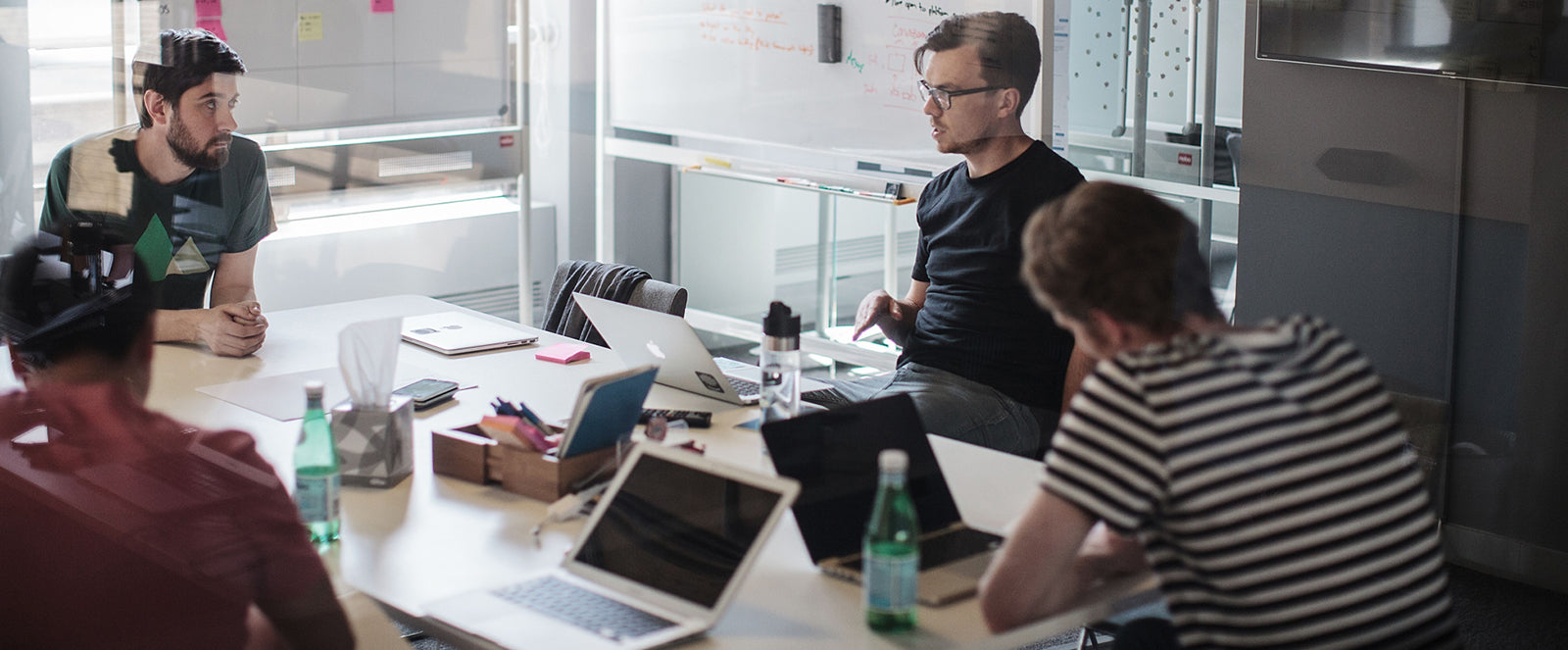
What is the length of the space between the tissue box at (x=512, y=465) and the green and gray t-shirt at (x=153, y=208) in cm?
106

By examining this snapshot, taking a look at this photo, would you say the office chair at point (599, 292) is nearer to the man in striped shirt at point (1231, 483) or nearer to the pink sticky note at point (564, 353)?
the pink sticky note at point (564, 353)

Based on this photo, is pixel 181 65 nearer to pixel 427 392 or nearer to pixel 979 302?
pixel 427 392

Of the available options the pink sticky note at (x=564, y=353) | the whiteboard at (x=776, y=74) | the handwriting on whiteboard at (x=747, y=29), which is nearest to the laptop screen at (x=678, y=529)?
the pink sticky note at (x=564, y=353)

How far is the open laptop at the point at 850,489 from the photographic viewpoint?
5.56 ft

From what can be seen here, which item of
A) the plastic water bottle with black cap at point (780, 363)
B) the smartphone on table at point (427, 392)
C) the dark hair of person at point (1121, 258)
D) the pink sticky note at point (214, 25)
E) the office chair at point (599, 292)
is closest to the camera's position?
the dark hair of person at point (1121, 258)

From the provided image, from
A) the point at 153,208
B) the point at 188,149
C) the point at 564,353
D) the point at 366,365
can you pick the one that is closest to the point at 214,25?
the point at 188,149

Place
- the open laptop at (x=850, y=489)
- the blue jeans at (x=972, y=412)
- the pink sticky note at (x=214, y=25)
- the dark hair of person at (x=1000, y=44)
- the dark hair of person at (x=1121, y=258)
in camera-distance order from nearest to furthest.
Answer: the dark hair of person at (x=1121, y=258) < the open laptop at (x=850, y=489) < the blue jeans at (x=972, y=412) < the dark hair of person at (x=1000, y=44) < the pink sticky note at (x=214, y=25)

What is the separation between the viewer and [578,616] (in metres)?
1.58

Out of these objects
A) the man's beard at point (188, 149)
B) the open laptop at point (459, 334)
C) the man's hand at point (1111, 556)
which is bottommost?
the man's hand at point (1111, 556)

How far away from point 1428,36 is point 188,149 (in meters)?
2.58

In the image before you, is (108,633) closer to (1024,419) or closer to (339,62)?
(1024,419)

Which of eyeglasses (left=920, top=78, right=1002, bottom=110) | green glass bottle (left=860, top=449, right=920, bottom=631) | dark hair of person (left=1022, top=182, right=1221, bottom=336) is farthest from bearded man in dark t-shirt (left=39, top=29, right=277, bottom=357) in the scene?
dark hair of person (left=1022, top=182, right=1221, bottom=336)

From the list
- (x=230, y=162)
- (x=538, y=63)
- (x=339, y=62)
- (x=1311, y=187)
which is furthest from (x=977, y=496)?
(x=538, y=63)

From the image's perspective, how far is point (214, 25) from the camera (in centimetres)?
386
